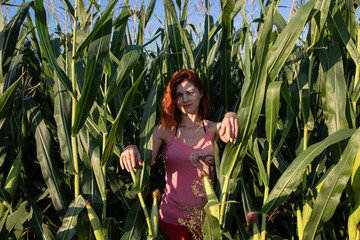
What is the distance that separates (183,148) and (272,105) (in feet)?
1.79

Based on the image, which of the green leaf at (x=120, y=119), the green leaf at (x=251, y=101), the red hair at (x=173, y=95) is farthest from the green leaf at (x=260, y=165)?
the green leaf at (x=120, y=119)

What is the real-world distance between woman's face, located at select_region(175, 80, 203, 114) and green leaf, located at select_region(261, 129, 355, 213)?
2.00 ft

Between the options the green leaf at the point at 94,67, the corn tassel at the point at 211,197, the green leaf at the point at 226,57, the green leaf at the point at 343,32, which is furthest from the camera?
the green leaf at the point at 226,57

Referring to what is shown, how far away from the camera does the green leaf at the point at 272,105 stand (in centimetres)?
125

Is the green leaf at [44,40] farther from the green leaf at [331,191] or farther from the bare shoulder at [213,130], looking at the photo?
Result: the green leaf at [331,191]

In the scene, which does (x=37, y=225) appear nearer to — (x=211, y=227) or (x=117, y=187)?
(x=117, y=187)

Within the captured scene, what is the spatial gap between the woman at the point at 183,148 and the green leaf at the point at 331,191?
20.1 inches

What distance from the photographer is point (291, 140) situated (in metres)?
1.87

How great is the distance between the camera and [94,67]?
1.29 metres

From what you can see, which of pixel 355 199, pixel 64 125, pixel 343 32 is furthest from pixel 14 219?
pixel 343 32

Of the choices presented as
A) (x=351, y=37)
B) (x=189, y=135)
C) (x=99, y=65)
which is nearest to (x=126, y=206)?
(x=189, y=135)

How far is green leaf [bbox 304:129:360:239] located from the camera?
4.13 feet

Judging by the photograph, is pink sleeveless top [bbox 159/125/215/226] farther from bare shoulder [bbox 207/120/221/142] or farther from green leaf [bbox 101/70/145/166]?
green leaf [bbox 101/70/145/166]

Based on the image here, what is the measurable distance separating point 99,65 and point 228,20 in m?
0.67
